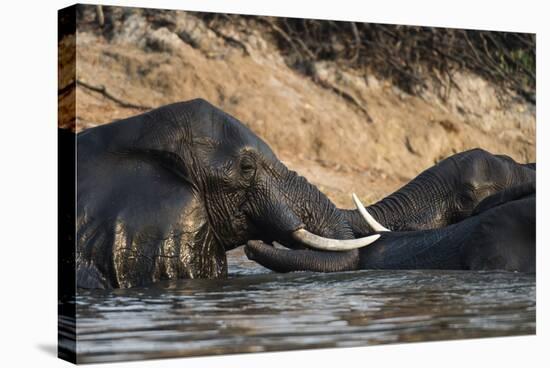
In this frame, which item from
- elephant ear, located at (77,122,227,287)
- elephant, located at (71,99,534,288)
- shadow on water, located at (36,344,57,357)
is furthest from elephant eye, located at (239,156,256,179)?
shadow on water, located at (36,344,57,357)

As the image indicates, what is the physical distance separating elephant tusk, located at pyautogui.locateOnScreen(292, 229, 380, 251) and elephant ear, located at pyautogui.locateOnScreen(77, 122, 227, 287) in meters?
0.67

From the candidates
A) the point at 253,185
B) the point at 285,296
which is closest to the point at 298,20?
the point at 253,185

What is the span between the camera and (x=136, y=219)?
10938mm

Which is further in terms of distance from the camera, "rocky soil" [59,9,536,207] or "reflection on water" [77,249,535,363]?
"rocky soil" [59,9,536,207]

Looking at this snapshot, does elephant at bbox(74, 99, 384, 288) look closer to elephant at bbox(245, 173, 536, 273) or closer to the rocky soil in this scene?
elephant at bbox(245, 173, 536, 273)

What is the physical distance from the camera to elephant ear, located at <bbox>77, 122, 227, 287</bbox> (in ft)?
35.3

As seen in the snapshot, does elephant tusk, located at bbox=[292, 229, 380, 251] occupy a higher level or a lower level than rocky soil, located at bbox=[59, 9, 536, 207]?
lower

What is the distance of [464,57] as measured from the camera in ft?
42.5

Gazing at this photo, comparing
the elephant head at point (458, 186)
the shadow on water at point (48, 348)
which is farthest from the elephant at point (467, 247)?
the shadow on water at point (48, 348)

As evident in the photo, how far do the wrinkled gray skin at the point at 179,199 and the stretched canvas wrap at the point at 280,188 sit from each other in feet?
0.05

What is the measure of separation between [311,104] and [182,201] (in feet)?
12.2

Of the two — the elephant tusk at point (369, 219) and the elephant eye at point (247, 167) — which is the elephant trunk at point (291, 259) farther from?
the elephant tusk at point (369, 219)

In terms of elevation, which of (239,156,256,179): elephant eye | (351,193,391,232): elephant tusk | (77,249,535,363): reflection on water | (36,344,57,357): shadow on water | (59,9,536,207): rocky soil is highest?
(59,9,536,207): rocky soil

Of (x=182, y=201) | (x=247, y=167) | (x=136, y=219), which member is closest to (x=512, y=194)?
(x=247, y=167)
